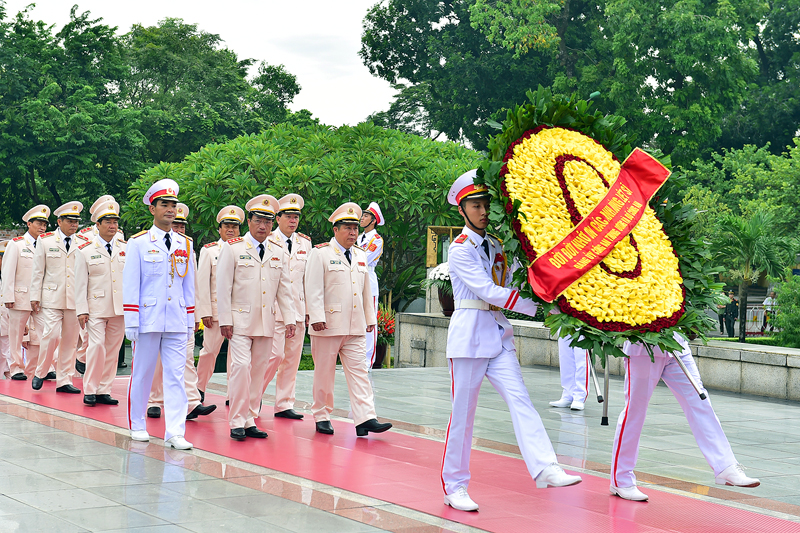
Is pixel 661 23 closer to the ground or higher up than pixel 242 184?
higher up

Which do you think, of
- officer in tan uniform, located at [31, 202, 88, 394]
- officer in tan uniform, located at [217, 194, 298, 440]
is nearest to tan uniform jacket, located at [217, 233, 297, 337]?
officer in tan uniform, located at [217, 194, 298, 440]

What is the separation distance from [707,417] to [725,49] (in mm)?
25312

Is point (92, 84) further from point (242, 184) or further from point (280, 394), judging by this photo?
point (280, 394)

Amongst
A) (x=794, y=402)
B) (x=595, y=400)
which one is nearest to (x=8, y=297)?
(x=595, y=400)

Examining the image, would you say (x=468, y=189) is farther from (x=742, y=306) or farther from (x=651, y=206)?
(x=742, y=306)

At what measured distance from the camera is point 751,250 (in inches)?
754

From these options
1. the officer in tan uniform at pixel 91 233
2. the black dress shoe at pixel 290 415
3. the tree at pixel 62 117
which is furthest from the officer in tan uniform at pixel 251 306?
the tree at pixel 62 117

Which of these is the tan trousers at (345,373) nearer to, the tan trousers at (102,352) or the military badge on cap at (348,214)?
the military badge on cap at (348,214)

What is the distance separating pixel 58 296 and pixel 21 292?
114 centimetres

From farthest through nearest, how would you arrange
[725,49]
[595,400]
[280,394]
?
[725,49], [595,400], [280,394]

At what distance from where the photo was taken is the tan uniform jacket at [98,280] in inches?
372

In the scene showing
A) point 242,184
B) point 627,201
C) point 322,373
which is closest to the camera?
point 627,201

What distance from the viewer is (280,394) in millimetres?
8867

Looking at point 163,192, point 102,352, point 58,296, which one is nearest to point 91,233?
point 58,296
